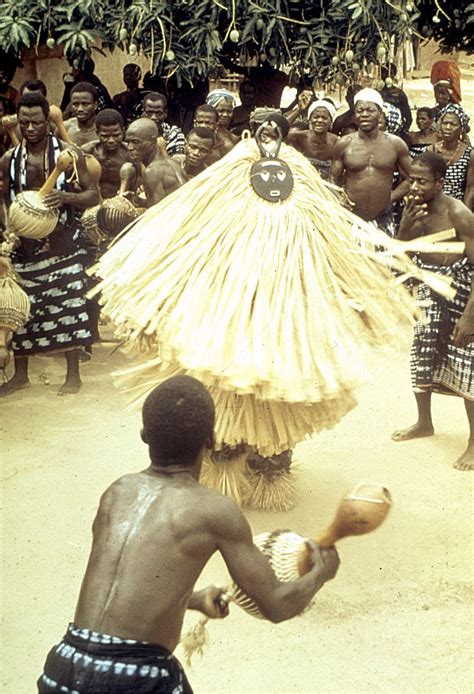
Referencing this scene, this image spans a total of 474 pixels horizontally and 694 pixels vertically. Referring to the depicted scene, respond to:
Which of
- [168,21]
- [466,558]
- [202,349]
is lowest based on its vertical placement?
[466,558]

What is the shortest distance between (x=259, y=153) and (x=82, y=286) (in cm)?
246

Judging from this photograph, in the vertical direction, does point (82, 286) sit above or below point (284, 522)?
above

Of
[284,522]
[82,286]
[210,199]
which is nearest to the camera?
[210,199]

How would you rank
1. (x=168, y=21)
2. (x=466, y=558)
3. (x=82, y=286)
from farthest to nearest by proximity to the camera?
(x=168, y=21)
(x=82, y=286)
(x=466, y=558)

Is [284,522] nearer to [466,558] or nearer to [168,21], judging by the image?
[466,558]

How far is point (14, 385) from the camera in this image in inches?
238

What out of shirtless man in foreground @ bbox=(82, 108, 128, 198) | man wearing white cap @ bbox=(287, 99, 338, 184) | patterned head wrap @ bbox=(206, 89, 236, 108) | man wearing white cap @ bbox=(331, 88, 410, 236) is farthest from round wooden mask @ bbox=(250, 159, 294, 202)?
patterned head wrap @ bbox=(206, 89, 236, 108)

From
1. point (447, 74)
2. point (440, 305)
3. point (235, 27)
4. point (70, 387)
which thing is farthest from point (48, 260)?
point (447, 74)

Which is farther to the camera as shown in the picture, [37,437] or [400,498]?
[37,437]

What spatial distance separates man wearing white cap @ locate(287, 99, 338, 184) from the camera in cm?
765

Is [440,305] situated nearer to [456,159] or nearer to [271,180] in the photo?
[271,180]

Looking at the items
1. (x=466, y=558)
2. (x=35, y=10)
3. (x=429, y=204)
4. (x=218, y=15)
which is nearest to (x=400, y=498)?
(x=466, y=558)

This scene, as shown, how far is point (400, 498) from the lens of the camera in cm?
460

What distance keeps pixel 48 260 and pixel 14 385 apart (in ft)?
2.60
